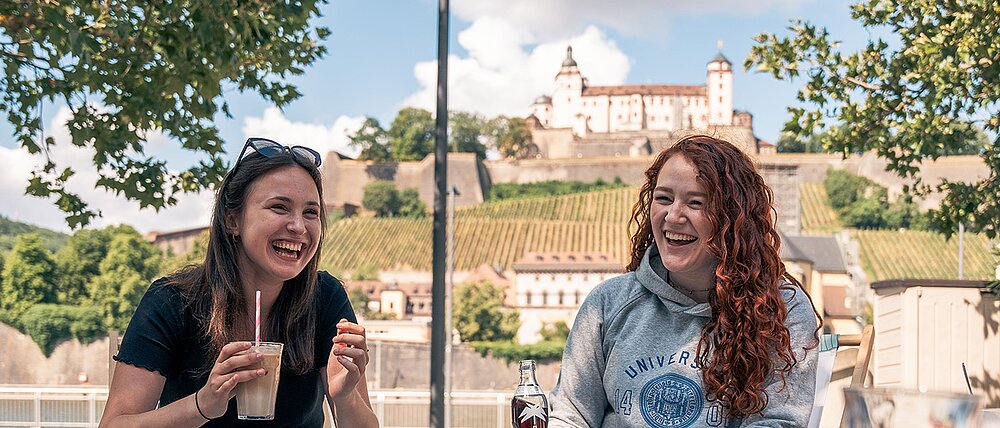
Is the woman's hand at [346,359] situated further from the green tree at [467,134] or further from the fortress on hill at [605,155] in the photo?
the green tree at [467,134]

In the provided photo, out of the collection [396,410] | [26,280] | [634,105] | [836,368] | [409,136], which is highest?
[634,105]

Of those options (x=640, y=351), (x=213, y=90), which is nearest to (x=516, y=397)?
(x=640, y=351)

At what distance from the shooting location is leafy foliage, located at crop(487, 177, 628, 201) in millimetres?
66938

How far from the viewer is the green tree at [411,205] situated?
65.6 m

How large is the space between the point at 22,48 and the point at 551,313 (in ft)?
182

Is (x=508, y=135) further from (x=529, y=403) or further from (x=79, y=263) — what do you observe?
(x=529, y=403)

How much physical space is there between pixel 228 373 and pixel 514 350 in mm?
56233

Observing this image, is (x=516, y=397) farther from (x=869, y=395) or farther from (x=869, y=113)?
(x=869, y=113)

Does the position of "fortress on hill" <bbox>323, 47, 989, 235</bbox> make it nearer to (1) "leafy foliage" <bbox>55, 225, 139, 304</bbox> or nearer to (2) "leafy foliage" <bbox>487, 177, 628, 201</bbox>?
(2) "leafy foliage" <bbox>487, 177, 628, 201</bbox>

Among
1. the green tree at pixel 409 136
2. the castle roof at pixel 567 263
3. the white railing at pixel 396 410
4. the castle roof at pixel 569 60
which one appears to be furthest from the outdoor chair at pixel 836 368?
the castle roof at pixel 569 60

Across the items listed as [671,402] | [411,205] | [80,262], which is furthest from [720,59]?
[671,402]

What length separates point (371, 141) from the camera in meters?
70.4

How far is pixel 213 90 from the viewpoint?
471 centimetres

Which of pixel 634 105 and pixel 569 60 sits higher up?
pixel 569 60
